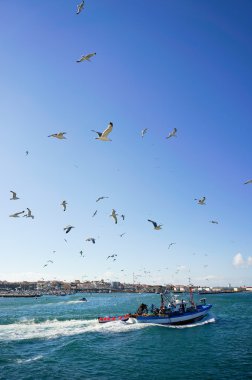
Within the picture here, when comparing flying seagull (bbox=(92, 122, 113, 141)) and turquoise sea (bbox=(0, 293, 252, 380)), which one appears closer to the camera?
flying seagull (bbox=(92, 122, 113, 141))

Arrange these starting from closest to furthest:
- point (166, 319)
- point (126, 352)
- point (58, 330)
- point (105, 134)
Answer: point (105, 134)
point (126, 352)
point (58, 330)
point (166, 319)

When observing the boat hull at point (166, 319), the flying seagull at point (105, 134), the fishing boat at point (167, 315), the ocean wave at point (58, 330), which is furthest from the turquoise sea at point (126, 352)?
the flying seagull at point (105, 134)

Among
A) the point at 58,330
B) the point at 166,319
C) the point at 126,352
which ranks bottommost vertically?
the point at 58,330

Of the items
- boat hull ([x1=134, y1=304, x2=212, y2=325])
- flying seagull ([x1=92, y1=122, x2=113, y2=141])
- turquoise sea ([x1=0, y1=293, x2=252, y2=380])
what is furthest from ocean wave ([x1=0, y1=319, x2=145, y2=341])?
flying seagull ([x1=92, y1=122, x2=113, y2=141])

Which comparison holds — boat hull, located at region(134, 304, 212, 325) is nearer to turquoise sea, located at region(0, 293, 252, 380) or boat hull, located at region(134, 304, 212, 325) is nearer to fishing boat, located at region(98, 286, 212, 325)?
fishing boat, located at region(98, 286, 212, 325)

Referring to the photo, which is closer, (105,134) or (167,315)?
(105,134)

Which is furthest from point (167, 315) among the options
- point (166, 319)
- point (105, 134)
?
point (105, 134)

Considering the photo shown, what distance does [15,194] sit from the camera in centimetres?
2031

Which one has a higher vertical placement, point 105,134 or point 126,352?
point 105,134

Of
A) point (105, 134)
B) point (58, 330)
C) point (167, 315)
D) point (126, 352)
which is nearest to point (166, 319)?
point (167, 315)

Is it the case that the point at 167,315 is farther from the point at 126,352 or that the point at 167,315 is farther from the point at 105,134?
the point at 105,134

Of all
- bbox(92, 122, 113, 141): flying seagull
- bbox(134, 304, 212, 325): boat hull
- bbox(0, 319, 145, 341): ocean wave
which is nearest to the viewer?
bbox(92, 122, 113, 141): flying seagull

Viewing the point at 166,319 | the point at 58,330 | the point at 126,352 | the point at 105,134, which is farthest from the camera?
the point at 166,319

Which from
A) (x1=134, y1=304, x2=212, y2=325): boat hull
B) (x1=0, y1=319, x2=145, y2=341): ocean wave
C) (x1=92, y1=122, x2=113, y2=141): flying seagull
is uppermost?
(x1=92, y1=122, x2=113, y2=141): flying seagull
